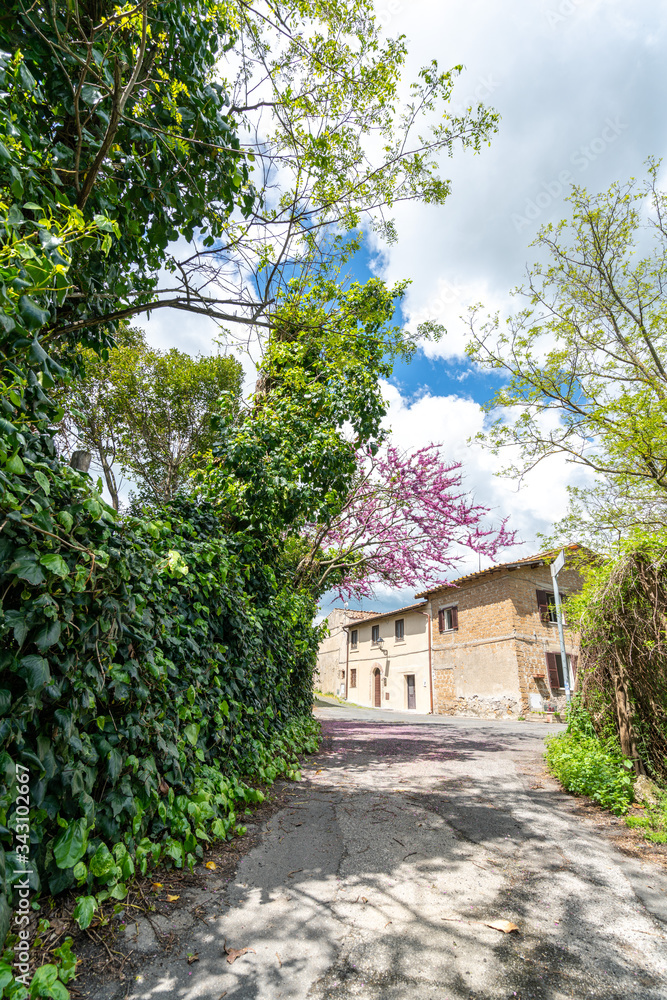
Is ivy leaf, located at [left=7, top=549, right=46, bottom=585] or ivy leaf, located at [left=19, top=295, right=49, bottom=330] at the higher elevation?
ivy leaf, located at [left=19, top=295, right=49, bottom=330]

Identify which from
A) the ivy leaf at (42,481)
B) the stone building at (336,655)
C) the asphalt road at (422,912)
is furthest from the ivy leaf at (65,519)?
the stone building at (336,655)

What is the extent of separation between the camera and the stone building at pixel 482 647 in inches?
763

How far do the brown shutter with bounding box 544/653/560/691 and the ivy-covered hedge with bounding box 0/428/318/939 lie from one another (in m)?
18.8

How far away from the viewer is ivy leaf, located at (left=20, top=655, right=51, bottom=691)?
2037 mm

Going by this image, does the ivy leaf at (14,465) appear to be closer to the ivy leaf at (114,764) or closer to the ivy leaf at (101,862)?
the ivy leaf at (114,764)

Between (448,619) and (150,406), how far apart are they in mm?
17336

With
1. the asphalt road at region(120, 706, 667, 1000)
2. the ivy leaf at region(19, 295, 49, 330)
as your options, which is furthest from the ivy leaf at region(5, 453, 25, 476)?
the asphalt road at region(120, 706, 667, 1000)

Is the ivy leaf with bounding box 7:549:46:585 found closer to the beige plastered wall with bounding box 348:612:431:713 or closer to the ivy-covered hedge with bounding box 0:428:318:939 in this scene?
the ivy-covered hedge with bounding box 0:428:318:939

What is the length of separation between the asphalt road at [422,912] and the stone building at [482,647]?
1325cm

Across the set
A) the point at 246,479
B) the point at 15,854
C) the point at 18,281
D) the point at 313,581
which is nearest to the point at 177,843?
the point at 15,854

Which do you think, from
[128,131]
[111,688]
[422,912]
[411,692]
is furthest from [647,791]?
[411,692]

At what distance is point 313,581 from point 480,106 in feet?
27.3

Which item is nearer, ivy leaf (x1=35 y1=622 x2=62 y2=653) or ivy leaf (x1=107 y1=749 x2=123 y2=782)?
ivy leaf (x1=35 y1=622 x2=62 y2=653)

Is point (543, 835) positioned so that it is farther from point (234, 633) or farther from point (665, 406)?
point (665, 406)
